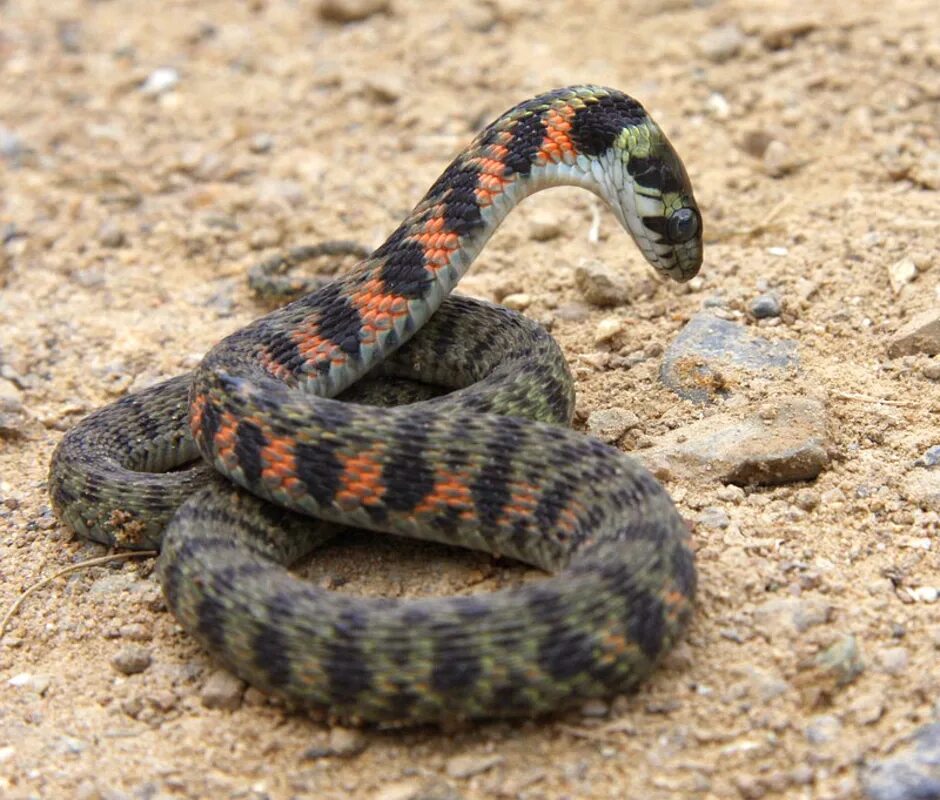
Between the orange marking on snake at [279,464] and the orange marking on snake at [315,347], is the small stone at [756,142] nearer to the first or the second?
the orange marking on snake at [315,347]

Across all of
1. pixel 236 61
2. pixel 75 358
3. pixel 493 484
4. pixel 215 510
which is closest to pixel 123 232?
pixel 75 358

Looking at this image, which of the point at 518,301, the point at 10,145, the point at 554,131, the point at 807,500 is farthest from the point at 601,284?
the point at 10,145

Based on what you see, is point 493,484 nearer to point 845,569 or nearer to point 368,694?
point 368,694

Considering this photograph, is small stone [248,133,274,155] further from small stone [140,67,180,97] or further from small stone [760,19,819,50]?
small stone [760,19,819,50]

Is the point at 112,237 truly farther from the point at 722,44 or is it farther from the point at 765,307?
the point at 722,44

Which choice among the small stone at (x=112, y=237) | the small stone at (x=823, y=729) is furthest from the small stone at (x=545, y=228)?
the small stone at (x=823, y=729)

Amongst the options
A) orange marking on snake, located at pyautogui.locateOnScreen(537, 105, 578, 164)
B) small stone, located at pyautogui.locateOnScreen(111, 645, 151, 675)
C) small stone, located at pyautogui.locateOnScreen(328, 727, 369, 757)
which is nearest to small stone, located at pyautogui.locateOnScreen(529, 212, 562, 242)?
orange marking on snake, located at pyautogui.locateOnScreen(537, 105, 578, 164)
